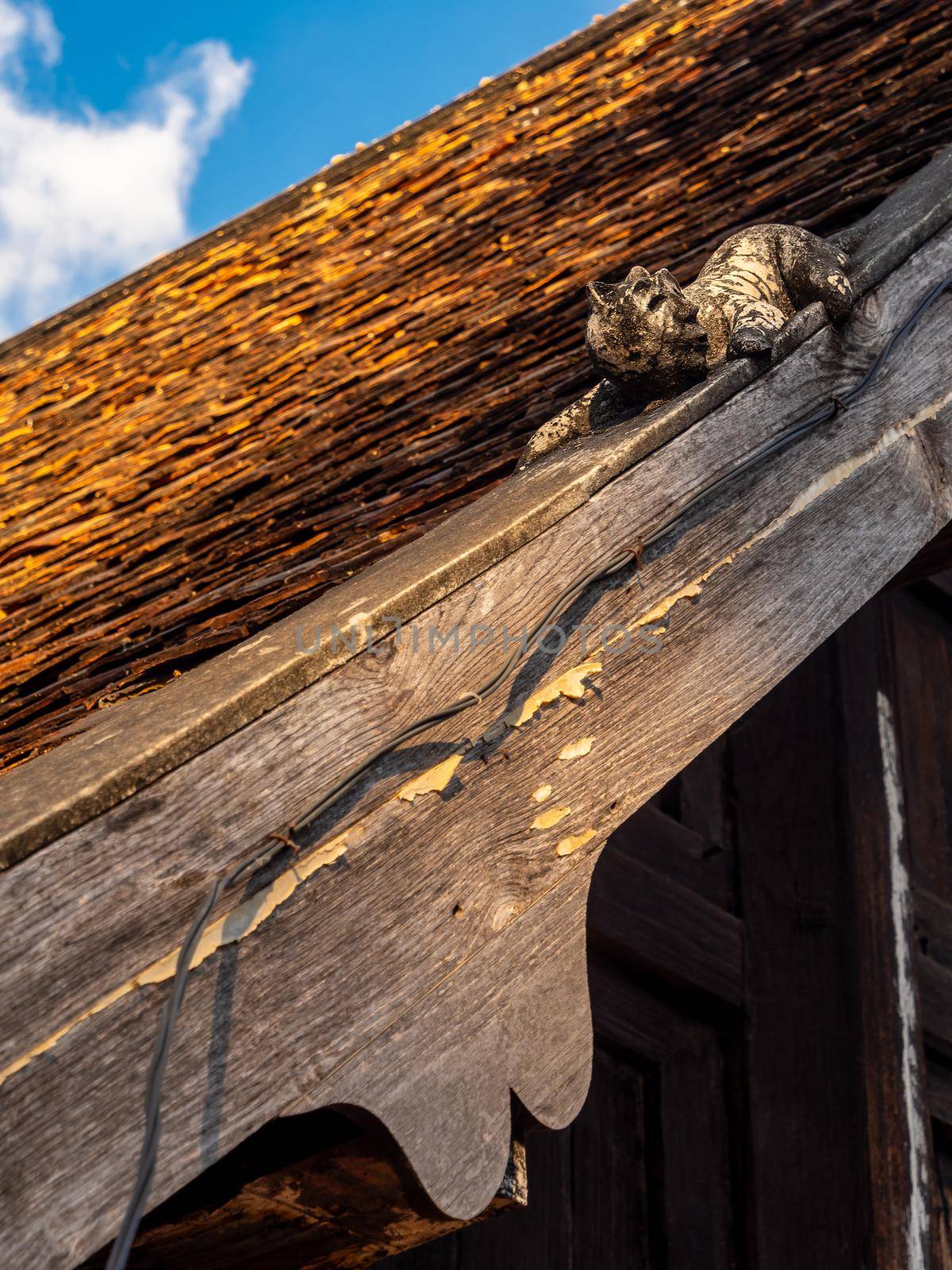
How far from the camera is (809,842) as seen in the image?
10.8 ft

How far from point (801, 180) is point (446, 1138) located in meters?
2.62

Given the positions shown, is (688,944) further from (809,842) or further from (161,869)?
(161,869)

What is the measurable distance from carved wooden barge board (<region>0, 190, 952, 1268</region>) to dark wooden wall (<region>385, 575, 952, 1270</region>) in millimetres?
1319

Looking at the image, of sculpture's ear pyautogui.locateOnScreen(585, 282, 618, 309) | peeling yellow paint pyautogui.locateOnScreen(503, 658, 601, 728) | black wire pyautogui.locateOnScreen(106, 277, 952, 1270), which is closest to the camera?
black wire pyautogui.locateOnScreen(106, 277, 952, 1270)

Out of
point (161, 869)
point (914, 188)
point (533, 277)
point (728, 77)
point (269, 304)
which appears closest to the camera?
point (161, 869)

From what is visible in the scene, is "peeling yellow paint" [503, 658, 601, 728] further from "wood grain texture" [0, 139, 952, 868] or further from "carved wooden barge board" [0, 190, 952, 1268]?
"wood grain texture" [0, 139, 952, 868]

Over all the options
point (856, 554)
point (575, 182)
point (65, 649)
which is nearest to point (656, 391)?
point (856, 554)

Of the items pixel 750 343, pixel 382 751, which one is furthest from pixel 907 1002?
pixel 382 751

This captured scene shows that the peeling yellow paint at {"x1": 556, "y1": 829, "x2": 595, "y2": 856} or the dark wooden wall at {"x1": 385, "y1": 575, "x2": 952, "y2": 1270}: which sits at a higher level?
the dark wooden wall at {"x1": 385, "y1": 575, "x2": 952, "y2": 1270}

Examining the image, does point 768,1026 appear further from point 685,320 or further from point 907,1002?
point 685,320

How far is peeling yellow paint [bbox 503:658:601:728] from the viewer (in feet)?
4.97

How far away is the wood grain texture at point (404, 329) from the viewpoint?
10.1 feet

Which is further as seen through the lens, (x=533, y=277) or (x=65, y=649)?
(x=533, y=277)

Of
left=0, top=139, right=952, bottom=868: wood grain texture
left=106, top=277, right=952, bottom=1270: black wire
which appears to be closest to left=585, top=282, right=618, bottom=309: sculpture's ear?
left=0, top=139, right=952, bottom=868: wood grain texture
